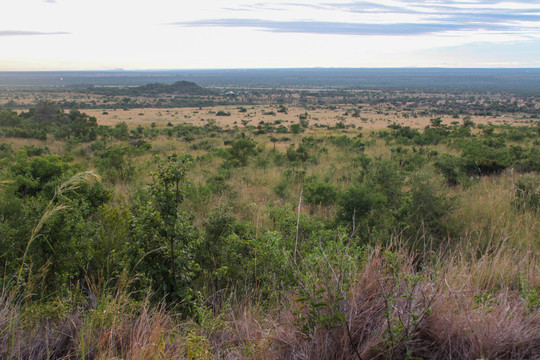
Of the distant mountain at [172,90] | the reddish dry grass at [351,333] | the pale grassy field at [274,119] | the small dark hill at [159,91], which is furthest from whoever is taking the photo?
the distant mountain at [172,90]

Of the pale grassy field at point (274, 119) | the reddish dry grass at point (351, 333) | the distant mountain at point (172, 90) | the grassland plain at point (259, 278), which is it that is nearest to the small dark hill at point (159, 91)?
the distant mountain at point (172, 90)

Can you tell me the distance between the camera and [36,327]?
9.68 ft

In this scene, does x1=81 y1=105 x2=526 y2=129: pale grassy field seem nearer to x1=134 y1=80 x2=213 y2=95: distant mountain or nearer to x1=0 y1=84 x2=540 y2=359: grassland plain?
x1=0 y1=84 x2=540 y2=359: grassland plain

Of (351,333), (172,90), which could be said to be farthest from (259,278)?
(172,90)

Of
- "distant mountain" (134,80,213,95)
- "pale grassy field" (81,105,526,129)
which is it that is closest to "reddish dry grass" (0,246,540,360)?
"pale grassy field" (81,105,526,129)

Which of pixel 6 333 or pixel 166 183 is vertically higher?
pixel 166 183

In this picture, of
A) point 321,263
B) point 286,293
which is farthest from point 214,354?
point 321,263

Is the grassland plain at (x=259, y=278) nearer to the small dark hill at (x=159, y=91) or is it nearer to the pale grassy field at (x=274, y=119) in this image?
the pale grassy field at (x=274, y=119)

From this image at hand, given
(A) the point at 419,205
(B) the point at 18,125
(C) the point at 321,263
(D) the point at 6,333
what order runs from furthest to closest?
(B) the point at 18,125 < (A) the point at 419,205 < (C) the point at 321,263 < (D) the point at 6,333

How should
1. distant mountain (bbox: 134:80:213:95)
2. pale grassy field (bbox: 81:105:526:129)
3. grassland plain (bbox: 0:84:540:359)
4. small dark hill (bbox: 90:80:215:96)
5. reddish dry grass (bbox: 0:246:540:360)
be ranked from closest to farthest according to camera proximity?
reddish dry grass (bbox: 0:246:540:360), grassland plain (bbox: 0:84:540:359), pale grassy field (bbox: 81:105:526:129), small dark hill (bbox: 90:80:215:96), distant mountain (bbox: 134:80:213:95)

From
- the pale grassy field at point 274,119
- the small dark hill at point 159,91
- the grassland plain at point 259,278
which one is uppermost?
the small dark hill at point 159,91

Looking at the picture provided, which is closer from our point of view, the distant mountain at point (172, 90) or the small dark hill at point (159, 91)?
the small dark hill at point (159, 91)

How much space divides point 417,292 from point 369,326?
17.5 inches

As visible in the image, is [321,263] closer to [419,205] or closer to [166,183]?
[166,183]
